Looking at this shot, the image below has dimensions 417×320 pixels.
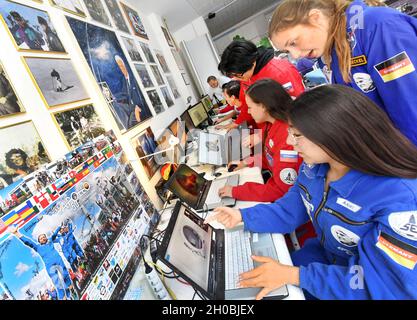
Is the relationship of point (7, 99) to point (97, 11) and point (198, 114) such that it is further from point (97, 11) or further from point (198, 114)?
point (198, 114)

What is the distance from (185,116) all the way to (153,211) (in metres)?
1.67

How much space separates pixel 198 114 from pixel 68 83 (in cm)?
223

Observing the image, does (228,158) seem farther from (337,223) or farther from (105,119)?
(337,223)

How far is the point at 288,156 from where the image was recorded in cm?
131

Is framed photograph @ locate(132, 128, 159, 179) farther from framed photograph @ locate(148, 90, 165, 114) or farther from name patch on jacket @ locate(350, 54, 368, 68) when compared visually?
name patch on jacket @ locate(350, 54, 368, 68)

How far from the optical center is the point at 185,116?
2.86 meters

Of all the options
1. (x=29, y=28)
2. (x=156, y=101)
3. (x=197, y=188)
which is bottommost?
(x=197, y=188)

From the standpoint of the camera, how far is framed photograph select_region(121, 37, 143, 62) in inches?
84.1

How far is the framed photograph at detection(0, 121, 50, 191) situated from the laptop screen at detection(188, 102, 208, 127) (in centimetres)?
219

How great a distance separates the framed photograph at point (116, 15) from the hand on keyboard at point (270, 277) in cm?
221

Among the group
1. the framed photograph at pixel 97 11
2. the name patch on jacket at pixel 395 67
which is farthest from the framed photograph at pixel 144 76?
the name patch on jacket at pixel 395 67

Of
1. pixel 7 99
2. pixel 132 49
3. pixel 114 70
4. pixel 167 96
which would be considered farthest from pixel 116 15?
pixel 7 99

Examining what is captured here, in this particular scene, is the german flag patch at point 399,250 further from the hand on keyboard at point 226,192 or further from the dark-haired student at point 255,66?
the dark-haired student at point 255,66

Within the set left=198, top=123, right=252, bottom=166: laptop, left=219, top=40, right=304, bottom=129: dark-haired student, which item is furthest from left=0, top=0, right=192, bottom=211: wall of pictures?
left=219, top=40, right=304, bottom=129: dark-haired student
